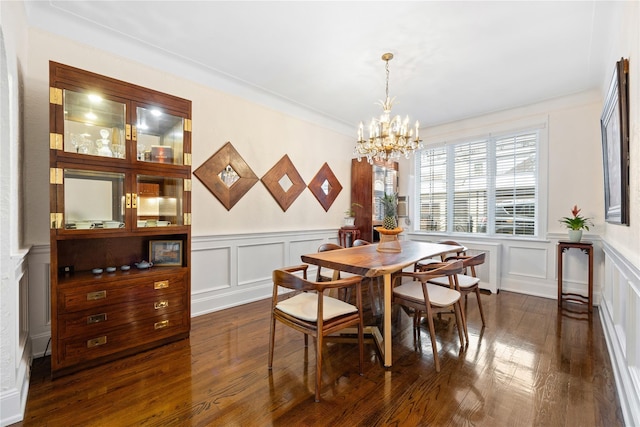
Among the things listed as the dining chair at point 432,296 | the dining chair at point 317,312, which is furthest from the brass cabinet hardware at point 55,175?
the dining chair at point 432,296

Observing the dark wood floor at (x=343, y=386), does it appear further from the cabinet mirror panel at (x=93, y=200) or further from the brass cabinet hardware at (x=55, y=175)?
the brass cabinet hardware at (x=55, y=175)

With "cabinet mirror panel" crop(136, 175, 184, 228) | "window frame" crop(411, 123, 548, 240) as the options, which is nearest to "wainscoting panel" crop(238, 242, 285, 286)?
"cabinet mirror panel" crop(136, 175, 184, 228)

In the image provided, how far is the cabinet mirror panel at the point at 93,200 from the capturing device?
219 cm

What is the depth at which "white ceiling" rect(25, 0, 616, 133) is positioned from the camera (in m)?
2.24

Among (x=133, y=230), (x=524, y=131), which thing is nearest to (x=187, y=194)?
(x=133, y=230)

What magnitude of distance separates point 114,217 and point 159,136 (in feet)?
2.70

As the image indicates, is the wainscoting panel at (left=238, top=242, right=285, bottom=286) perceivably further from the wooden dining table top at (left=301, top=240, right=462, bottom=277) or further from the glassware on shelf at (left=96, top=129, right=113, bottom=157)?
the glassware on shelf at (left=96, top=129, right=113, bottom=157)

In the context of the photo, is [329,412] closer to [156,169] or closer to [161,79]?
[156,169]

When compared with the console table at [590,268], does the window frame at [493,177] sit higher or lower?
higher

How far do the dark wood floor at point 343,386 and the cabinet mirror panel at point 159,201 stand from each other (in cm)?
112

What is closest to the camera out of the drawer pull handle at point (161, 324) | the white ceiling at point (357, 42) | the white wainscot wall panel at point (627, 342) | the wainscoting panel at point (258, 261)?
the white wainscot wall panel at point (627, 342)

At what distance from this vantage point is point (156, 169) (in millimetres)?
2506

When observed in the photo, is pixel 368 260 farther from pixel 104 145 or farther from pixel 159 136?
pixel 104 145

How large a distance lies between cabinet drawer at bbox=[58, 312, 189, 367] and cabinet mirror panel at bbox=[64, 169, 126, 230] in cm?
83
